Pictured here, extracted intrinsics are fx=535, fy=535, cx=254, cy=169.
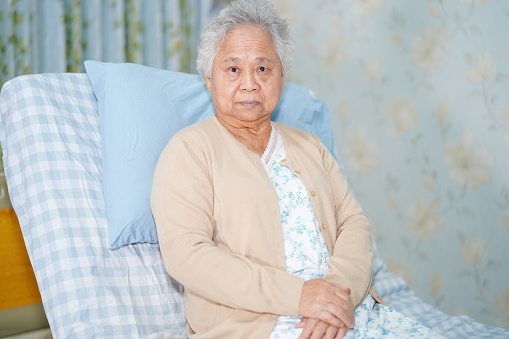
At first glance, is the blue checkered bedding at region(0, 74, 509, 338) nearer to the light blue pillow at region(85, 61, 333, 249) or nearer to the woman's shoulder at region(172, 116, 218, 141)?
the light blue pillow at region(85, 61, 333, 249)

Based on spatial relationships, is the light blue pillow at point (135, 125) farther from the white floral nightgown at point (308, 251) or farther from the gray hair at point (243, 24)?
the white floral nightgown at point (308, 251)

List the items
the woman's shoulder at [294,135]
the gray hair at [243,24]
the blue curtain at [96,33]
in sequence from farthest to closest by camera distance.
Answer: the blue curtain at [96,33] → the woman's shoulder at [294,135] → the gray hair at [243,24]

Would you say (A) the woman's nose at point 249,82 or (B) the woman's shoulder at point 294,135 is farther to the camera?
(B) the woman's shoulder at point 294,135

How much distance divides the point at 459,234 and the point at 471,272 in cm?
16

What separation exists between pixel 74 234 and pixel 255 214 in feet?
1.51

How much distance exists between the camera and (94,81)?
5.02 feet

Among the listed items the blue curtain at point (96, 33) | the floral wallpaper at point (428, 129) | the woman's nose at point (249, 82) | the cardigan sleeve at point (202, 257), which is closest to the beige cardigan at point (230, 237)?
the cardigan sleeve at point (202, 257)

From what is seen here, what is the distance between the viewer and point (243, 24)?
4.43 ft

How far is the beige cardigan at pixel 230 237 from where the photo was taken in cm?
113

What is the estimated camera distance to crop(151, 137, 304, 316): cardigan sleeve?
1126 mm

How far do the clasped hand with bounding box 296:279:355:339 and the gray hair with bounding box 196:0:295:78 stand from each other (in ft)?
2.03

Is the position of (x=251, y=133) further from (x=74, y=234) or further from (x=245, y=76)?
(x=74, y=234)

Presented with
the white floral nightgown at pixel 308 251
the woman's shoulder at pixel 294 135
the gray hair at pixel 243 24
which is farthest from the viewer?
the woman's shoulder at pixel 294 135

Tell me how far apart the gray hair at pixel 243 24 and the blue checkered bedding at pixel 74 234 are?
0.39 metres
